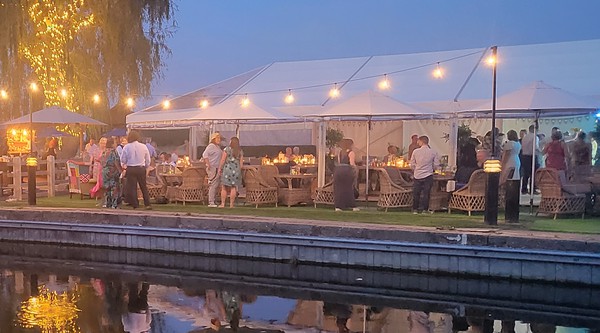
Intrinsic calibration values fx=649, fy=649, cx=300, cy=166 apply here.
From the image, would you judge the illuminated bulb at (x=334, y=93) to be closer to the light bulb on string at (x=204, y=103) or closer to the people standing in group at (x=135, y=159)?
the light bulb on string at (x=204, y=103)

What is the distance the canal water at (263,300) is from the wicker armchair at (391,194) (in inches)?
113

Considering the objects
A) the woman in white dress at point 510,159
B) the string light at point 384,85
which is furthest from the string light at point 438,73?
the woman in white dress at point 510,159

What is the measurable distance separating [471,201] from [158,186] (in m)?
6.42

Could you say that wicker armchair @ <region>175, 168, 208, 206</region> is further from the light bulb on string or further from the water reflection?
the light bulb on string

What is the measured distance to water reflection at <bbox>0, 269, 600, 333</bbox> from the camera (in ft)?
22.5

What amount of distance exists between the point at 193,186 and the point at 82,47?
31.5 ft

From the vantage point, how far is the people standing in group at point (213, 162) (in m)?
12.5

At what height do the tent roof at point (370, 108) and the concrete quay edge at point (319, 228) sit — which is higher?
the tent roof at point (370, 108)

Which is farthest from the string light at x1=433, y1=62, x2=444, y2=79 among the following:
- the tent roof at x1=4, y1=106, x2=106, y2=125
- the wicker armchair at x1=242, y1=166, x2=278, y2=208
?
the tent roof at x1=4, y1=106, x2=106, y2=125

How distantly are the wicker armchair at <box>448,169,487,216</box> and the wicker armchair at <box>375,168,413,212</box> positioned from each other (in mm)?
993

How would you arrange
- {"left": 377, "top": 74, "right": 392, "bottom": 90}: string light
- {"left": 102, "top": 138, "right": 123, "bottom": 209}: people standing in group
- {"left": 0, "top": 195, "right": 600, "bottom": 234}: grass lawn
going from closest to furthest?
1. {"left": 0, "top": 195, "right": 600, "bottom": 234}: grass lawn
2. {"left": 102, "top": 138, "right": 123, "bottom": 209}: people standing in group
3. {"left": 377, "top": 74, "right": 392, "bottom": 90}: string light

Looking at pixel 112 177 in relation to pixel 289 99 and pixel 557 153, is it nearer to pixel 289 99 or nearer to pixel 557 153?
pixel 289 99

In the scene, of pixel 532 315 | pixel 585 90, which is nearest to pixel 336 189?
pixel 532 315

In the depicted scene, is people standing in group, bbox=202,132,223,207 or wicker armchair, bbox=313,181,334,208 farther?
wicker armchair, bbox=313,181,334,208
